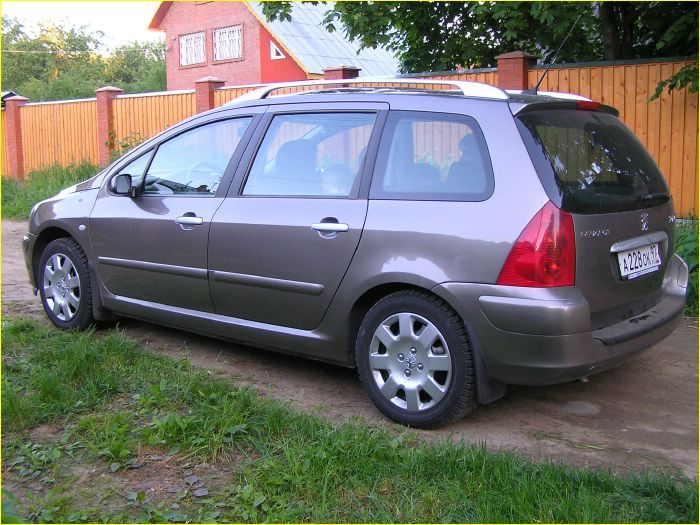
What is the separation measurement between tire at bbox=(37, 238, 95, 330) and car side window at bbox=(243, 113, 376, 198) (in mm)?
1693

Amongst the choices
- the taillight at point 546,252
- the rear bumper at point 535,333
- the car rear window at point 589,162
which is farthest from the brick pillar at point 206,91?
the taillight at point 546,252

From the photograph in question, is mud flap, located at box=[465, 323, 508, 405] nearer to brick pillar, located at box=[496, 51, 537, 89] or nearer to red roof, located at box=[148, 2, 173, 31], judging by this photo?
brick pillar, located at box=[496, 51, 537, 89]

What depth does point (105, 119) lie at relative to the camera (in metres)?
16.2

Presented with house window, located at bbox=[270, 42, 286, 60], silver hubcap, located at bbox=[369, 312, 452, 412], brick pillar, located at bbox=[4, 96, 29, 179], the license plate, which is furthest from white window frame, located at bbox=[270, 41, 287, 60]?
silver hubcap, located at bbox=[369, 312, 452, 412]

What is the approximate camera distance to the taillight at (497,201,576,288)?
3.52 meters

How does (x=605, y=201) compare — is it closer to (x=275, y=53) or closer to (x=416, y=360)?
(x=416, y=360)

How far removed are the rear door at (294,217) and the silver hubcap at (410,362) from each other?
1.39ft

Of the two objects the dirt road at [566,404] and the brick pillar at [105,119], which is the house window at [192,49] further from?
the dirt road at [566,404]

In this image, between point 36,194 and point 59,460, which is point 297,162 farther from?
point 36,194

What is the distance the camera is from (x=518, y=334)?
11.7 ft

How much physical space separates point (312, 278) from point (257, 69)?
27.0 meters

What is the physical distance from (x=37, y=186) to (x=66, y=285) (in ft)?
36.9

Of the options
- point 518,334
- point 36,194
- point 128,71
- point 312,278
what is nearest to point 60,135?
point 36,194

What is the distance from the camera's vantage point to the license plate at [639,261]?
151 inches
